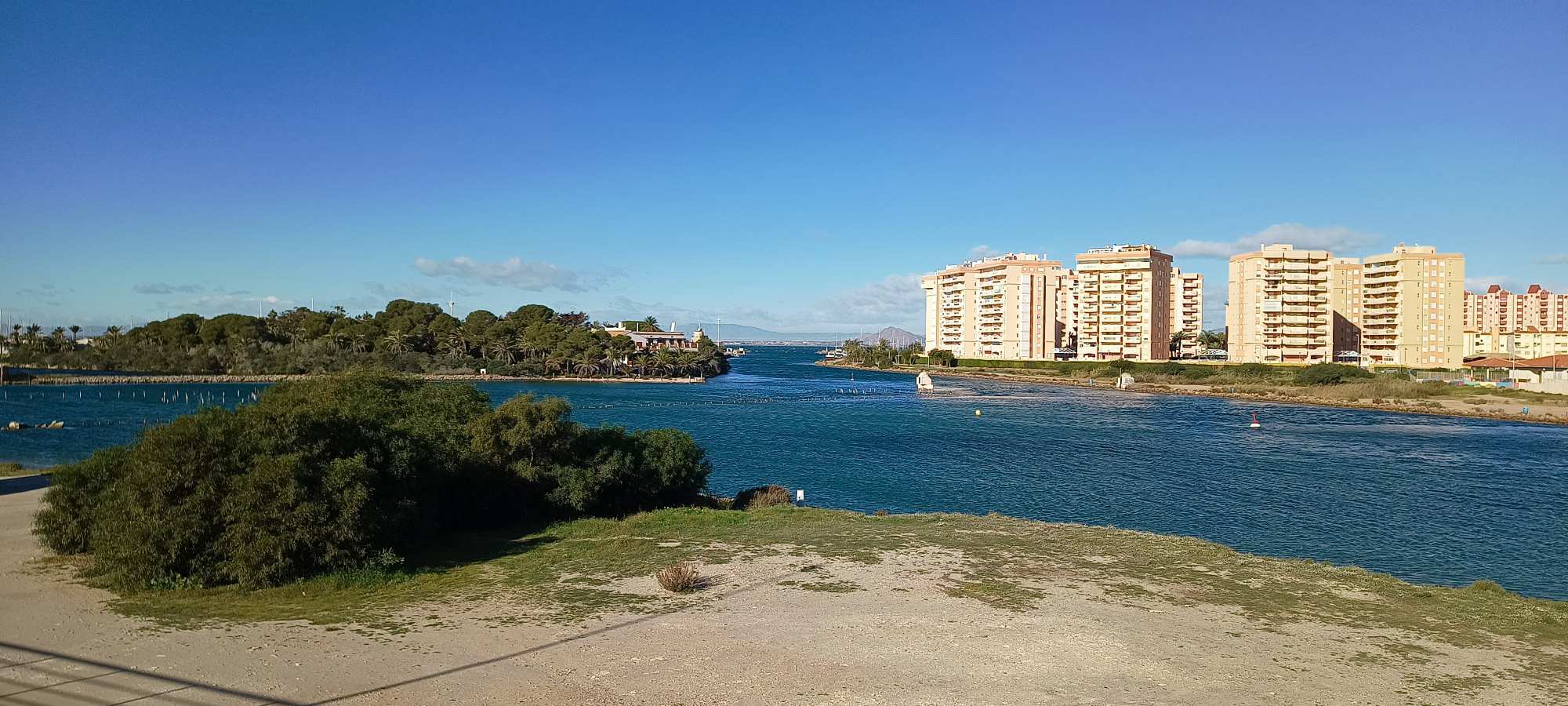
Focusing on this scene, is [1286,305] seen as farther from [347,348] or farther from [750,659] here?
[347,348]

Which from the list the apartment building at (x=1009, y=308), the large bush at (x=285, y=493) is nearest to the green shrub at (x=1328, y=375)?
the apartment building at (x=1009, y=308)

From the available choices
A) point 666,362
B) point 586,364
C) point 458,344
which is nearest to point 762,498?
point 586,364

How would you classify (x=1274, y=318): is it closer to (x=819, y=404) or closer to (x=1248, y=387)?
(x=1248, y=387)

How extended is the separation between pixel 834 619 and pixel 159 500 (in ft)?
35.7

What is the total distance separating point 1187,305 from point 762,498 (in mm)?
148768

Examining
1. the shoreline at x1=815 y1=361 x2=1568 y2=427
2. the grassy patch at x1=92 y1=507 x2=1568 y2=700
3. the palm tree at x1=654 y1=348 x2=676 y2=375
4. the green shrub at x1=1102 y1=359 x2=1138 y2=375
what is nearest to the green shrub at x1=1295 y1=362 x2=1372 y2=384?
the shoreline at x1=815 y1=361 x2=1568 y2=427

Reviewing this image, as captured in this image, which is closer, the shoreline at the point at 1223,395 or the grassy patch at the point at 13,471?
the grassy patch at the point at 13,471

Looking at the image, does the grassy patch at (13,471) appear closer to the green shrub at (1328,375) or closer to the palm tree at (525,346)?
the palm tree at (525,346)

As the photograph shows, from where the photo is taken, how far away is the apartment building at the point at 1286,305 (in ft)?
343

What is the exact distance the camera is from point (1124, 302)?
Result: 116 meters

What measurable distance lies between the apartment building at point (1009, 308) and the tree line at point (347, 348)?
44.0 m

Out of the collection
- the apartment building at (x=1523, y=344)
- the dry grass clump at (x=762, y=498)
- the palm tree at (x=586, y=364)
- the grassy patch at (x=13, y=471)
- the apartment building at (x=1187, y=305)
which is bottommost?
the dry grass clump at (x=762, y=498)

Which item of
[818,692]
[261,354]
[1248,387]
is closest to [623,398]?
[261,354]

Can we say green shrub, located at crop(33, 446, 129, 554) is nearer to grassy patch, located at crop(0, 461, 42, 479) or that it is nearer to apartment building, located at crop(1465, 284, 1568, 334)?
grassy patch, located at crop(0, 461, 42, 479)
